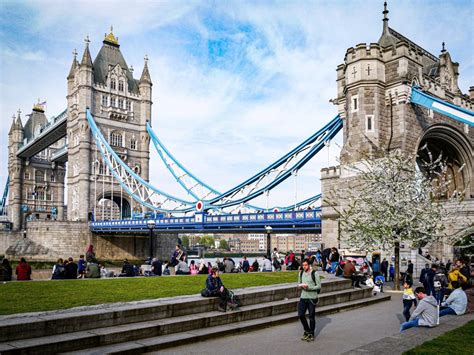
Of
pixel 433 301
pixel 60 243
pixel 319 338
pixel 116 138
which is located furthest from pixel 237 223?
pixel 116 138

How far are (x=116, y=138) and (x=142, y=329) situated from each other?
5472cm

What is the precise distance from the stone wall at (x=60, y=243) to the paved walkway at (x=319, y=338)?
4448cm

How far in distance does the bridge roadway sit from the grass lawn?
1778 centimetres

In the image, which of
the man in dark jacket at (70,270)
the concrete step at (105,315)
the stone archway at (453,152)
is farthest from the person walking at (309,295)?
the stone archway at (453,152)

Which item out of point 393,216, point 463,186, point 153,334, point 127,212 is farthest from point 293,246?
point 153,334

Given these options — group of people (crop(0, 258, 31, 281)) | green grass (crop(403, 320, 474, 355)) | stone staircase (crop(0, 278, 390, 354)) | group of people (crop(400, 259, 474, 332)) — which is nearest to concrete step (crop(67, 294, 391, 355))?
stone staircase (crop(0, 278, 390, 354))

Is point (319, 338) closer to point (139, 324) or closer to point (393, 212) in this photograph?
point (139, 324)

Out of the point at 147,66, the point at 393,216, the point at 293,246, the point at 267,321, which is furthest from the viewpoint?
the point at 293,246

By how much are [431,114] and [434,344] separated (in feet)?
70.7

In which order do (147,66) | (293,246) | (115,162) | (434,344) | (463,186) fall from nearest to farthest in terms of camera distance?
1. (434,344)
2. (463,186)
3. (115,162)
4. (147,66)
5. (293,246)

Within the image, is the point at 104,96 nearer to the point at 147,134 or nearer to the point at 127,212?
the point at 147,134

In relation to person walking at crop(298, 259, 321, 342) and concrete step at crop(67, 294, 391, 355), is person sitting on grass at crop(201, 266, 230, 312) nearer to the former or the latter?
concrete step at crop(67, 294, 391, 355)

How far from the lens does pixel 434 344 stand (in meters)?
6.21

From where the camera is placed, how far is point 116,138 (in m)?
60.0
